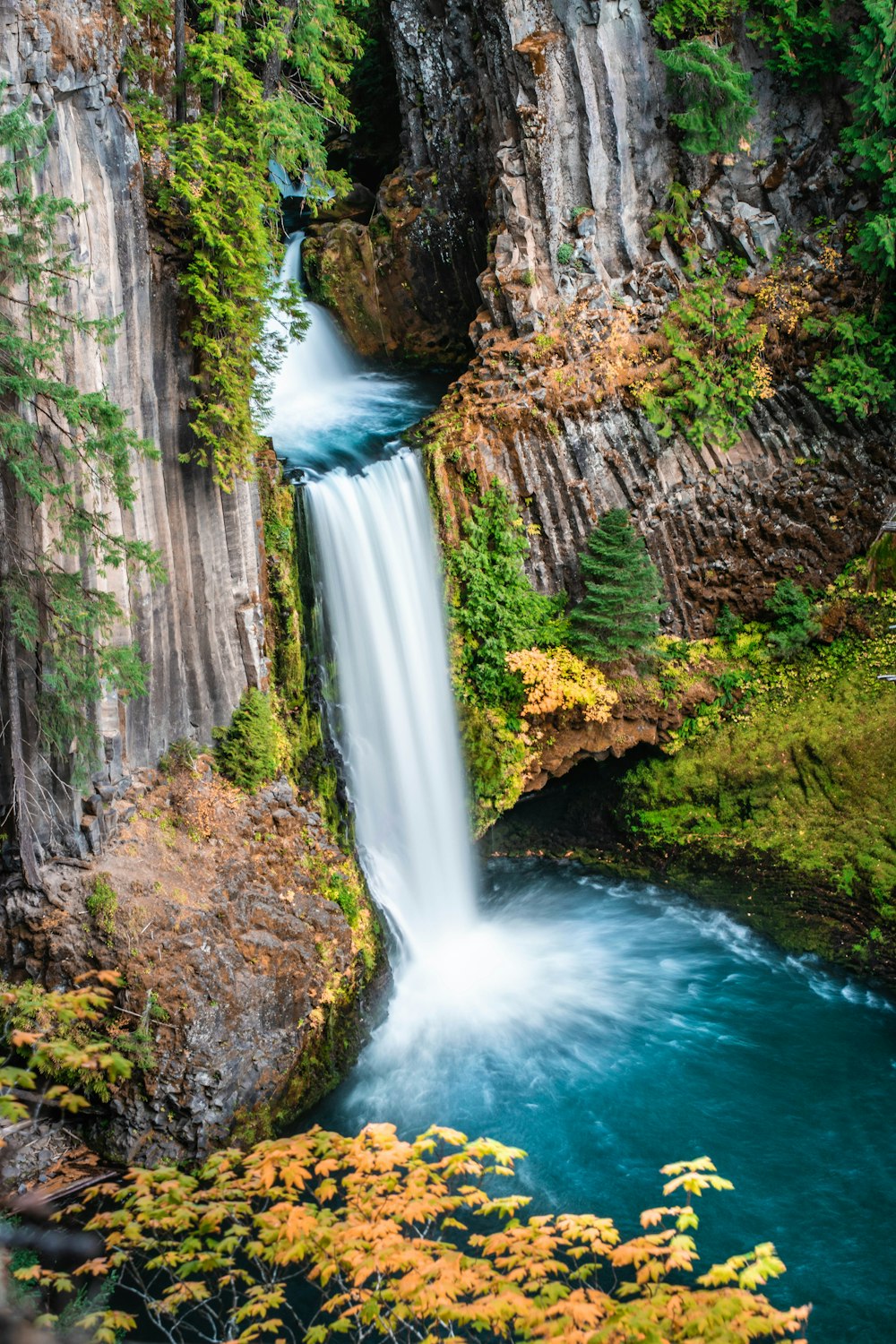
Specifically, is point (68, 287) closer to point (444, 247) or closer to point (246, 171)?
point (246, 171)

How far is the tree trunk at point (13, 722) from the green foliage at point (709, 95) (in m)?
13.0

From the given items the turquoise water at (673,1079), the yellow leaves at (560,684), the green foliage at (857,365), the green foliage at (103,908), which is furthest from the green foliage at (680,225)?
the green foliage at (103,908)

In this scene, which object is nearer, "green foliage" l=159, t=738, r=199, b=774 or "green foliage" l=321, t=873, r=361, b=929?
"green foliage" l=159, t=738, r=199, b=774

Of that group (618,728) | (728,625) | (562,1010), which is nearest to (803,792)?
(618,728)

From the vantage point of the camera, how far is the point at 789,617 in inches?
570

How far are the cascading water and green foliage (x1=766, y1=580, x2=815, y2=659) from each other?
4768mm

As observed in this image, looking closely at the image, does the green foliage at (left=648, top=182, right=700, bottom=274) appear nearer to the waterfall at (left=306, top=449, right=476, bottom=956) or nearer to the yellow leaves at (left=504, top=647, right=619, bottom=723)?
the waterfall at (left=306, top=449, right=476, bottom=956)

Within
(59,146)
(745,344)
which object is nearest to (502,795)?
(745,344)

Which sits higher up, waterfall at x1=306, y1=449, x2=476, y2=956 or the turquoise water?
waterfall at x1=306, y1=449, x2=476, y2=956

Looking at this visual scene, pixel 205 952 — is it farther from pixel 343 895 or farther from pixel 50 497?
pixel 50 497

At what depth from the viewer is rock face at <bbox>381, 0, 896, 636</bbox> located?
14.5 meters

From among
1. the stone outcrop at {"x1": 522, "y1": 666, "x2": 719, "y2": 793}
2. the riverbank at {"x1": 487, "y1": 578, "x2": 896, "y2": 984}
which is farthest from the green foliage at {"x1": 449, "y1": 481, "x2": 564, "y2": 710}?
the riverbank at {"x1": 487, "y1": 578, "x2": 896, "y2": 984}

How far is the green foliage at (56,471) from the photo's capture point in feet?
24.3

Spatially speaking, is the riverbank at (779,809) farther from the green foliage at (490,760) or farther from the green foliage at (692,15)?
the green foliage at (692,15)
